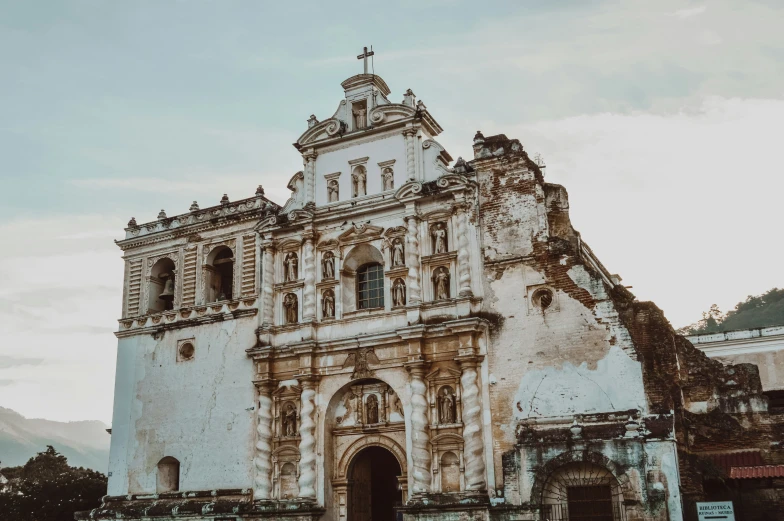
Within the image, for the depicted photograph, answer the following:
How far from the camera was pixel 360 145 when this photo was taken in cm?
2431

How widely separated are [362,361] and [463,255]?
4.04 meters

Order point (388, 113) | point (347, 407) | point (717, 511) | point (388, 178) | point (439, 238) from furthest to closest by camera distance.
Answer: point (388, 113) < point (388, 178) < point (347, 407) < point (439, 238) < point (717, 511)

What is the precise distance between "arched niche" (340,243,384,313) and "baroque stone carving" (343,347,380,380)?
147cm

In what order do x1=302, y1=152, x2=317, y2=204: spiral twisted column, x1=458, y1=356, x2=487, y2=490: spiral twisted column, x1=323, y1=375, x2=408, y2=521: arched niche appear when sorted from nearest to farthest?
x1=458, y1=356, x2=487, y2=490: spiral twisted column → x1=323, y1=375, x2=408, y2=521: arched niche → x1=302, y1=152, x2=317, y2=204: spiral twisted column

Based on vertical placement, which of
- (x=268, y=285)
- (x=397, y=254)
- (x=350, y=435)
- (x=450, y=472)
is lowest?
(x=450, y=472)

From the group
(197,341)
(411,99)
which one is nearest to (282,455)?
(197,341)

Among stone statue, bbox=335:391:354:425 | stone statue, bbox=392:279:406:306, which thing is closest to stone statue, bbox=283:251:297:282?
stone statue, bbox=392:279:406:306

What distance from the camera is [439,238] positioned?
22391 millimetres

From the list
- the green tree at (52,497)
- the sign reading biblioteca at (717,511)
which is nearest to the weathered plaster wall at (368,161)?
the sign reading biblioteca at (717,511)

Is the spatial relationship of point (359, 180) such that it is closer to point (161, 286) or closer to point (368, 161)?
point (368, 161)

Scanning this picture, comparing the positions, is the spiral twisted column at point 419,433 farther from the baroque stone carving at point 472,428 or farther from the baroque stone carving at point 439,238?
the baroque stone carving at point 439,238

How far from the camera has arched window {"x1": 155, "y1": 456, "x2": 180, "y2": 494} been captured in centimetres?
2422

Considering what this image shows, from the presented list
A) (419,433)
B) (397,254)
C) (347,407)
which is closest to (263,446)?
(347,407)

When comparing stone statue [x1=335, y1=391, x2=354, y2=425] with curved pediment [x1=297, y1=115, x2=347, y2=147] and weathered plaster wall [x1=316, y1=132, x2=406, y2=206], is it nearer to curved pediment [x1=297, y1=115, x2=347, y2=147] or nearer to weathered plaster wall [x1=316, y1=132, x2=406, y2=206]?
weathered plaster wall [x1=316, y1=132, x2=406, y2=206]
